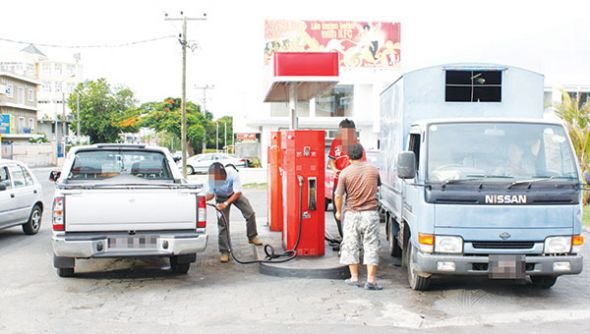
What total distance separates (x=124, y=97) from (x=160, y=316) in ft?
A: 229

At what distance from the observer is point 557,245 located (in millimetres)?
6488

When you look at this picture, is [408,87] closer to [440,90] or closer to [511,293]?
[440,90]

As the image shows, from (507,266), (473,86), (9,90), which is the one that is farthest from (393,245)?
(9,90)

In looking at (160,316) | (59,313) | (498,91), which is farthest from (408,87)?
(59,313)

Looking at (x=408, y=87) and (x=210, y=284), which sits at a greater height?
(x=408, y=87)

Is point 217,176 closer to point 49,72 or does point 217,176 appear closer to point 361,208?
point 361,208

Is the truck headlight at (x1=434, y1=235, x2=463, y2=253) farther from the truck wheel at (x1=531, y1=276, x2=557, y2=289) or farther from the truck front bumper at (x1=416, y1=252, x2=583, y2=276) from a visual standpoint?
the truck wheel at (x1=531, y1=276, x2=557, y2=289)

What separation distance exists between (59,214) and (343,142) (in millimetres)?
4269

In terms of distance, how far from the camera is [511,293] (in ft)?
23.8

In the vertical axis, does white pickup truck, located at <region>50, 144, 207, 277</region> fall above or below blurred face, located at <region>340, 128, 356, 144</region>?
below

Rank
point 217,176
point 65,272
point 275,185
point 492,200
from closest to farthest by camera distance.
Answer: point 492,200 → point 65,272 → point 217,176 → point 275,185

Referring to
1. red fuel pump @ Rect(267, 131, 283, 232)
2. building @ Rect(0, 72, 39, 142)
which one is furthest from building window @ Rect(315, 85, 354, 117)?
building @ Rect(0, 72, 39, 142)

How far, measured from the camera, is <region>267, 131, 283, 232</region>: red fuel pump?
10.5 m

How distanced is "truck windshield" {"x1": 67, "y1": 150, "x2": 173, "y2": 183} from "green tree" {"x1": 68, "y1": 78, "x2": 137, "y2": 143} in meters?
61.8
